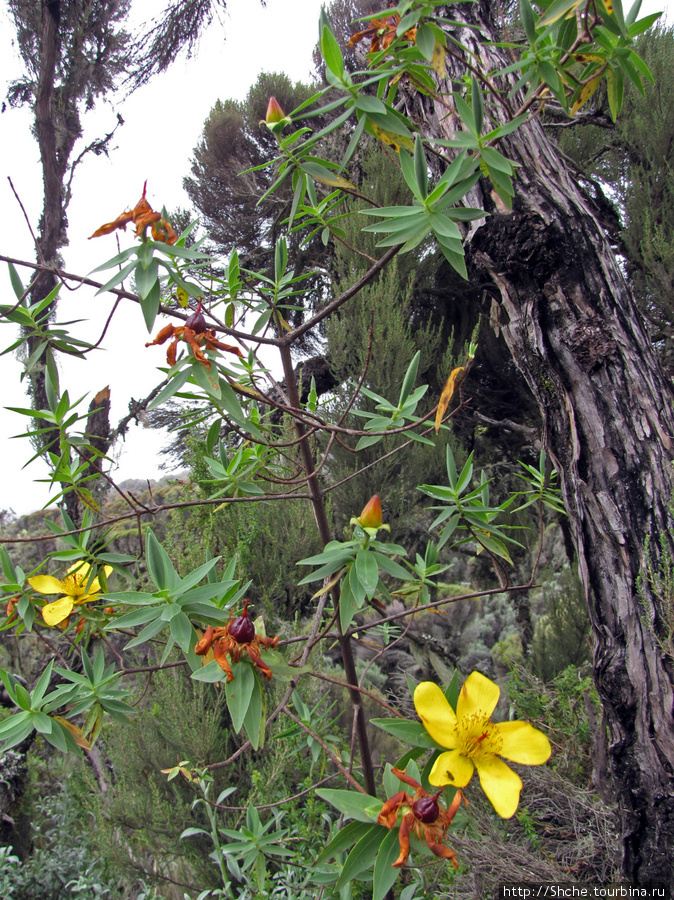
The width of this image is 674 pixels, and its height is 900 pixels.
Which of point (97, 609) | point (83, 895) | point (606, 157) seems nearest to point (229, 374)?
point (97, 609)

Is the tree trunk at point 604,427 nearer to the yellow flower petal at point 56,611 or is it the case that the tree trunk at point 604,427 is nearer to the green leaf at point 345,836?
the green leaf at point 345,836

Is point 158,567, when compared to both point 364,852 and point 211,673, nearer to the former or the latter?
point 211,673

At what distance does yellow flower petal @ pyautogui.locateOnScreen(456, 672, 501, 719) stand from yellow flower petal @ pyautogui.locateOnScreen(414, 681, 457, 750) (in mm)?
14

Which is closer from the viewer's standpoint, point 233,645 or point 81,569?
point 233,645

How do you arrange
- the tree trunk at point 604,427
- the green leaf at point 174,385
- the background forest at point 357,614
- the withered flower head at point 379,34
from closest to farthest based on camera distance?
the green leaf at point 174,385, the withered flower head at point 379,34, the tree trunk at point 604,427, the background forest at point 357,614

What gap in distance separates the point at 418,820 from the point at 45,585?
0.45 meters

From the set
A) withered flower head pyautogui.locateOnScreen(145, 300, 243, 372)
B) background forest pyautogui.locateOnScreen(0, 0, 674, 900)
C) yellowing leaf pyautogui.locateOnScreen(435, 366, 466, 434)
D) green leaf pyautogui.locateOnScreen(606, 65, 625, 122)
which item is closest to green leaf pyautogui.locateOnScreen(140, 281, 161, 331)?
withered flower head pyautogui.locateOnScreen(145, 300, 243, 372)

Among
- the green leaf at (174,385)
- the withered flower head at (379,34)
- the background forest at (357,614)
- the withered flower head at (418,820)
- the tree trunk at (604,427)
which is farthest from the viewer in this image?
the background forest at (357,614)

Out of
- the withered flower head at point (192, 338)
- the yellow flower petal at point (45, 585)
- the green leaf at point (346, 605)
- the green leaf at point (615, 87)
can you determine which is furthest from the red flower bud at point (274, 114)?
the yellow flower petal at point (45, 585)

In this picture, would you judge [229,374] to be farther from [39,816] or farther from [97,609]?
[39,816]

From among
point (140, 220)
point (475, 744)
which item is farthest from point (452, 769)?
point (140, 220)

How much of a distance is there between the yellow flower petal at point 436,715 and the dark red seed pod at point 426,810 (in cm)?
4

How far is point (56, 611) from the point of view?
1.75 ft

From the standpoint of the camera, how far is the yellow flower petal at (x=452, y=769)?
1.12ft
